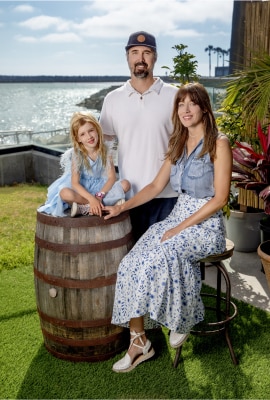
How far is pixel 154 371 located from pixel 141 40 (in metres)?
2.16

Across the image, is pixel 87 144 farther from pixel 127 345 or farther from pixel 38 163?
pixel 38 163

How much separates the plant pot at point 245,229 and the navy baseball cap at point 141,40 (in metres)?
2.22

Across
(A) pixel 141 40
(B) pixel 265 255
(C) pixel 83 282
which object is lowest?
(B) pixel 265 255

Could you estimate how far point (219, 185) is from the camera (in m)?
2.88

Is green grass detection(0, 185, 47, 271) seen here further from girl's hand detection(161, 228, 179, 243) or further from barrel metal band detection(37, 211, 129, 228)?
girl's hand detection(161, 228, 179, 243)

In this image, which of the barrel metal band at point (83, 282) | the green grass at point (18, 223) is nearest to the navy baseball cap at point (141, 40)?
the barrel metal band at point (83, 282)

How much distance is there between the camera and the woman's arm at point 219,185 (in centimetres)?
287

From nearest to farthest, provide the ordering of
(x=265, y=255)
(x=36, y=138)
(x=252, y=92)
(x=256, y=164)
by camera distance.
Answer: (x=265, y=255), (x=256, y=164), (x=252, y=92), (x=36, y=138)

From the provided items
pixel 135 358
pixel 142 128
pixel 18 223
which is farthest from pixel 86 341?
pixel 18 223

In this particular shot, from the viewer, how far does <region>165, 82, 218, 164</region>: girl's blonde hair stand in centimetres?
288

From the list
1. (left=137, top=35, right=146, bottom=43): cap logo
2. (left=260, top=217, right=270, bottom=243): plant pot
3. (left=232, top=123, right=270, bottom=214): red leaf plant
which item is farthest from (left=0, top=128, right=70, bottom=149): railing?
(left=137, top=35, right=146, bottom=43): cap logo

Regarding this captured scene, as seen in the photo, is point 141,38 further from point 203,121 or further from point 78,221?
point 78,221

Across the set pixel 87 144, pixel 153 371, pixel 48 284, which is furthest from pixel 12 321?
pixel 87 144

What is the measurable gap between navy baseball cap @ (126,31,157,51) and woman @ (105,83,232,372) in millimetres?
547
